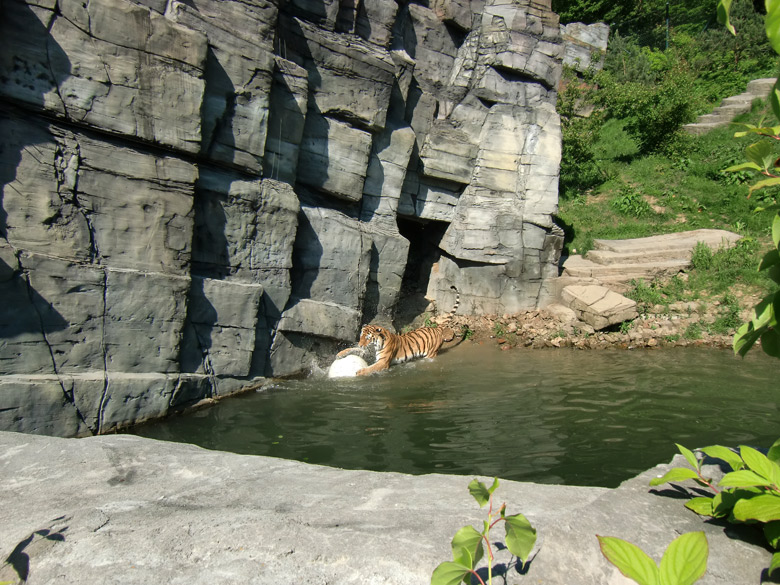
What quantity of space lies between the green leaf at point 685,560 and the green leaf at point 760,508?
378 mm

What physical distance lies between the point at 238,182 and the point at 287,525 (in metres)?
6.09

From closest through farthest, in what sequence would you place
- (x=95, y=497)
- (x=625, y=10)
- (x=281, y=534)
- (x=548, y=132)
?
(x=281, y=534)
(x=95, y=497)
(x=548, y=132)
(x=625, y=10)

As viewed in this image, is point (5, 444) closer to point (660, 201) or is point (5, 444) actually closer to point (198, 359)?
point (198, 359)

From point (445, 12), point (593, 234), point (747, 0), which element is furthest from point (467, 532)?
point (747, 0)

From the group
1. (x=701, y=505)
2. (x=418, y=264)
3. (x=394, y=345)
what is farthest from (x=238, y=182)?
(x=701, y=505)

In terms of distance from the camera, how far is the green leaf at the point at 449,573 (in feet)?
3.97

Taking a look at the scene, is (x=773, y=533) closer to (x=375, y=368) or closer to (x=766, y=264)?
A: (x=766, y=264)

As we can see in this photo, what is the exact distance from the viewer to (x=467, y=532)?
4.27 ft

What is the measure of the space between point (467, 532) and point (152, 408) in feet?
18.6

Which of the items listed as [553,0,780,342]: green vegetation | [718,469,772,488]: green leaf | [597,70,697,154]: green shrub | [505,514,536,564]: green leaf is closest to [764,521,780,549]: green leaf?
[718,469,772,488]: green leaf

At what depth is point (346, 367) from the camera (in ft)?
25.2

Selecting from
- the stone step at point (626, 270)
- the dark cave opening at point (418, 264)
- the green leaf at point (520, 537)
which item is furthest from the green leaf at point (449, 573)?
the stone step at point (626, 270)

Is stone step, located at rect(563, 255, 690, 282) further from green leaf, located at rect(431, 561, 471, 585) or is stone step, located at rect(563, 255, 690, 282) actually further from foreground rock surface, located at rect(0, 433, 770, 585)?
green leaf, located at rect(431, 561, 471, 585)

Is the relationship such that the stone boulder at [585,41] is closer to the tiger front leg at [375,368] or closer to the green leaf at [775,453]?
the tiger front leg at [375,368]
